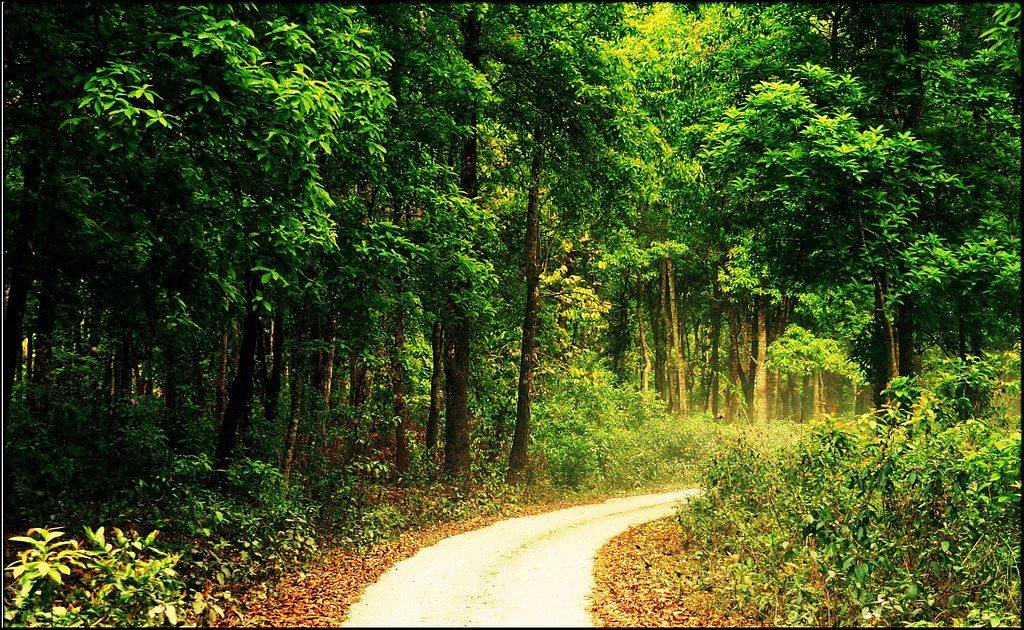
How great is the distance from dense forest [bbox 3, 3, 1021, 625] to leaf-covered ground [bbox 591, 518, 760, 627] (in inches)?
30.2

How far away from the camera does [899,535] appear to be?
952 centimetres

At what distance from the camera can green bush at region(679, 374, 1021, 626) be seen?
347 inches

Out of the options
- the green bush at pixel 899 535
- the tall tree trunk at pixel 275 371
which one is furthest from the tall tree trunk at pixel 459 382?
the green bush at pixel 899 535

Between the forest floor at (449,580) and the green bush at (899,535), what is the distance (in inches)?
108

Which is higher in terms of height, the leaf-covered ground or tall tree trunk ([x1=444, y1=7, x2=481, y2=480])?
tall tree trunk ([x1=444, y1=7, x2=481, y2=480])

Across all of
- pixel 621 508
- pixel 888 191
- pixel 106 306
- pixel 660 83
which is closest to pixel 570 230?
pixel 660 83

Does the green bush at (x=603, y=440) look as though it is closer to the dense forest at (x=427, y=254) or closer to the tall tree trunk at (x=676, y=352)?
the dense forest at (x=427, y=254)

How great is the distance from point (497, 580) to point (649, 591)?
7.76 feet

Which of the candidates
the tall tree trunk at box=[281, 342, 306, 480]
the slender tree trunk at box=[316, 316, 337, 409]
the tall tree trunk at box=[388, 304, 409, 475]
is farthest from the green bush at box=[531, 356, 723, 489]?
the tall tree trunk at box=[281, 342, 306, 480]

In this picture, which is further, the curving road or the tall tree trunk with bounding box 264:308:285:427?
the tall tree trunk with bounding box 264:308:285:427

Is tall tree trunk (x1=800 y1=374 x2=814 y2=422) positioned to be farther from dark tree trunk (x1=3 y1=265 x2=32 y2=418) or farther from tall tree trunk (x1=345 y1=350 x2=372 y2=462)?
dark tree trunk (x1=3 y1=265 x2=32 y2=418)

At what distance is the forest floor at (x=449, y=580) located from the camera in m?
9.25

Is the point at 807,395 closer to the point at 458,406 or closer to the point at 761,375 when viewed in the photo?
the point at 761,375

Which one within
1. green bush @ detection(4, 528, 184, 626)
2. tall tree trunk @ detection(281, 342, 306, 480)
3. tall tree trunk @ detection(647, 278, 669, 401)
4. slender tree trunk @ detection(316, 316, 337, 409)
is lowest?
green bush @ detection(4, 528, 184, 626)
